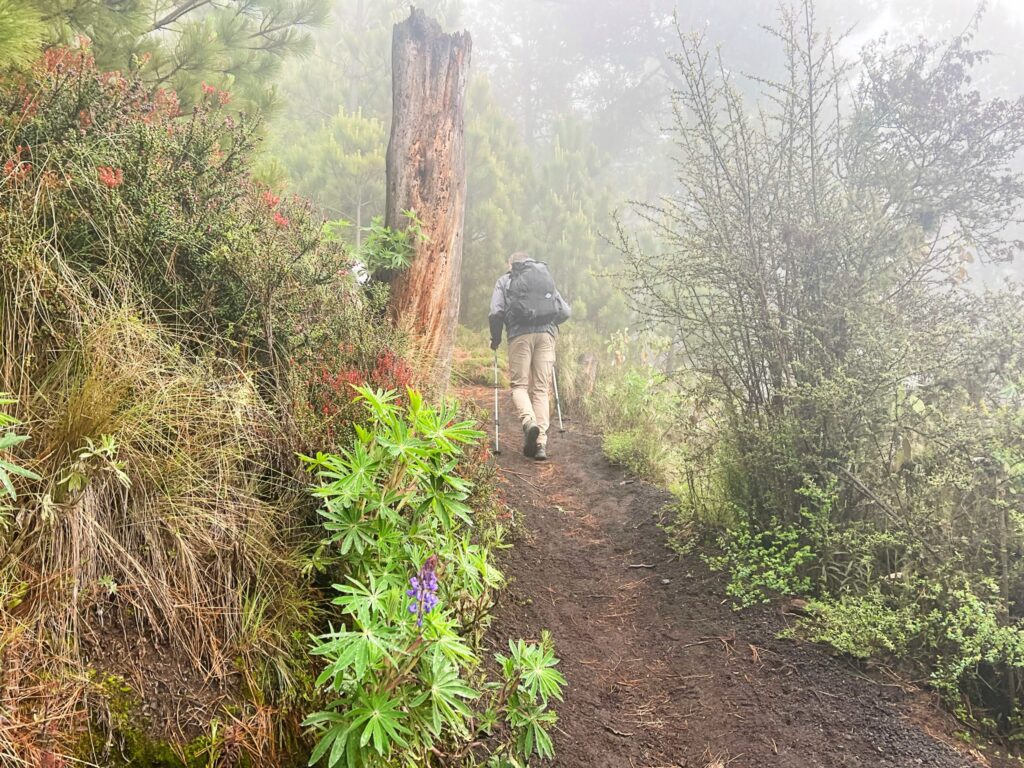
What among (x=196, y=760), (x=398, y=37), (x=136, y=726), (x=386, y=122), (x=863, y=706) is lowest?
(x=863, y=706)

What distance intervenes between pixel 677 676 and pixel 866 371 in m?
1.95

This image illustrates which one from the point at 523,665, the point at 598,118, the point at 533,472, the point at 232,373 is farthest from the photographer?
the point at 598,118

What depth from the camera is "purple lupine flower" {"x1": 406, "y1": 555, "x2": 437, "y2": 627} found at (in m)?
1.94

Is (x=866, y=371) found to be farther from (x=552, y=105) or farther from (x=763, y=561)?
(x=552, y=105)

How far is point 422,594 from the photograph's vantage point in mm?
1972

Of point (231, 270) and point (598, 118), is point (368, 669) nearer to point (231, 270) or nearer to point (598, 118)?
point (231, 270)

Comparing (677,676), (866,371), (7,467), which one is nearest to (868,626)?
(677,676)

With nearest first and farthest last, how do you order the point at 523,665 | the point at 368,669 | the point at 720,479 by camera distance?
the point at 368,669
the point at 523,665
the point at 720,479

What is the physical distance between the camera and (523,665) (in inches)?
90.4

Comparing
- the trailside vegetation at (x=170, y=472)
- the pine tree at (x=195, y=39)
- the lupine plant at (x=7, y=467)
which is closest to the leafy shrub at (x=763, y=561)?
the trailside vegetation at (x=170, y=472)

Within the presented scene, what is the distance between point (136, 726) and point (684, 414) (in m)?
3.76

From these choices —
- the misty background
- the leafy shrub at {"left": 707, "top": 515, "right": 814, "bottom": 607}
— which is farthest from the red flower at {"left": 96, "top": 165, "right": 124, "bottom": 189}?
the leafy shrub at {"left": 707, "top": 515, "right": 814, "bottom": 607}

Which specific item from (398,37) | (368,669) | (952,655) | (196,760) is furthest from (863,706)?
(398,37)

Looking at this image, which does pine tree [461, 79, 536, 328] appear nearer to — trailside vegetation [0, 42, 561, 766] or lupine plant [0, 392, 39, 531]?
trailside vegetation [0, 42, 561, 766]
